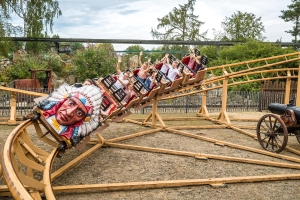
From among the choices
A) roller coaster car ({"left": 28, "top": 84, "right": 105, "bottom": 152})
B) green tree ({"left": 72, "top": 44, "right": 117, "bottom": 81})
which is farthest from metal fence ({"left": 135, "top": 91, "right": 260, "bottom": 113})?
roller coaster car ({"left": 28, "top": 84, "right": 105, "bottom": 152})

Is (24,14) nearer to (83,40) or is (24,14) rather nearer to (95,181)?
(83,40)

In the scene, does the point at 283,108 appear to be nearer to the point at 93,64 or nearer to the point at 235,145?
the point at 235,145

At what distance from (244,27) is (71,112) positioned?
2834 centimetres

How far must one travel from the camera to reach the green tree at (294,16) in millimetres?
31250

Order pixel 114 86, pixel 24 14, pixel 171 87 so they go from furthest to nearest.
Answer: pixel 24 14
pixel 171 87
pixel 114 86

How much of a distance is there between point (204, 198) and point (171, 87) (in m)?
3.79

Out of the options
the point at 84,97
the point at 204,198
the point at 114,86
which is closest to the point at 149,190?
the point at 204,198

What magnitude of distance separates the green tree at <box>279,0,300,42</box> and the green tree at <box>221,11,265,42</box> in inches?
171

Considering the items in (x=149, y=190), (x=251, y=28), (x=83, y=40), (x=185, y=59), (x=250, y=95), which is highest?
(x=251, y=28)

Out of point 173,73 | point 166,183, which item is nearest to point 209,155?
point 166,183

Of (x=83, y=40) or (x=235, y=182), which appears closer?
(x=235, y=182)

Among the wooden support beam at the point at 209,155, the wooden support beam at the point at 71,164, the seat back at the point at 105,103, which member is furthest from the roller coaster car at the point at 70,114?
the wooden support beam at the point at 209,155

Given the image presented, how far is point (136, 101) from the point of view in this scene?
6363mm

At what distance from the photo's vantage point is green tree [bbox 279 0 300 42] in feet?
103
